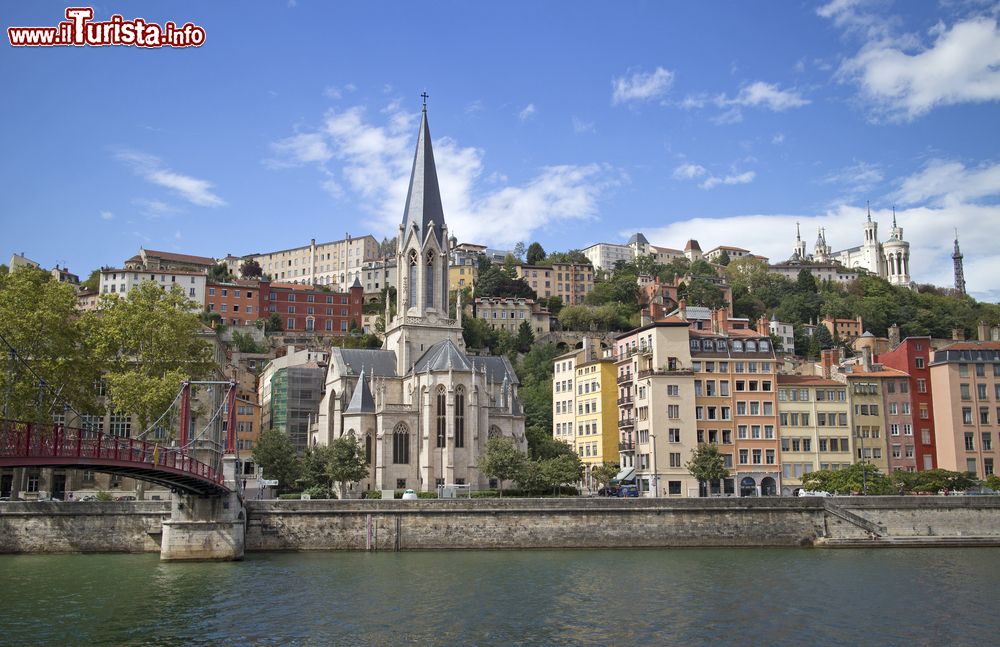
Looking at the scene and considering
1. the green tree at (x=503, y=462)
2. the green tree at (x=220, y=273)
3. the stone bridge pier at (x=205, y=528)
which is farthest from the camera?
the green tree at (x=220, y=273)

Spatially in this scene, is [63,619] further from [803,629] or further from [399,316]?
[399,316]

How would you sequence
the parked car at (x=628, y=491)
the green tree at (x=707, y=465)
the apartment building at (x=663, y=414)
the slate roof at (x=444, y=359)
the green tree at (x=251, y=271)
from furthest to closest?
1. the green tree at (x=251, y=271)
2. the slate roof at (x=444, y=359)
3. the apartment building at (x=663, y=414)
4. the parked car at (x=628, y=491)
5. the green tree at (x=707, y=465)

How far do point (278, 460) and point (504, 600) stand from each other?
3833 cm

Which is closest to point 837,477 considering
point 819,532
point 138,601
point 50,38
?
point 819,532

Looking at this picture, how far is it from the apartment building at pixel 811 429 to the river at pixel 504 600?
1981 cm

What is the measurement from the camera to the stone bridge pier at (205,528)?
4669 centimetres

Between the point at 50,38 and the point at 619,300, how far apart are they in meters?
130

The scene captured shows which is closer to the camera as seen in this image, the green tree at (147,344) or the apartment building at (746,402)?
the green tree at (147,344)

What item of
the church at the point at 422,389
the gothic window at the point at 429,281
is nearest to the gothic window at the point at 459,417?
the church at the point at 422,389

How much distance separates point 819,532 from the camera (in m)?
53.5

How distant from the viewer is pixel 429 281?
263 feet

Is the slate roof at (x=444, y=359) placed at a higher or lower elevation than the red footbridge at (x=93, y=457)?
higher

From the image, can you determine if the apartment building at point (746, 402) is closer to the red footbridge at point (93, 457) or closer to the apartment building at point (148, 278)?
the red footbridge at point (93, 457)

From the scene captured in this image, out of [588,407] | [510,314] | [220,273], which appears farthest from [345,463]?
[220,273]
